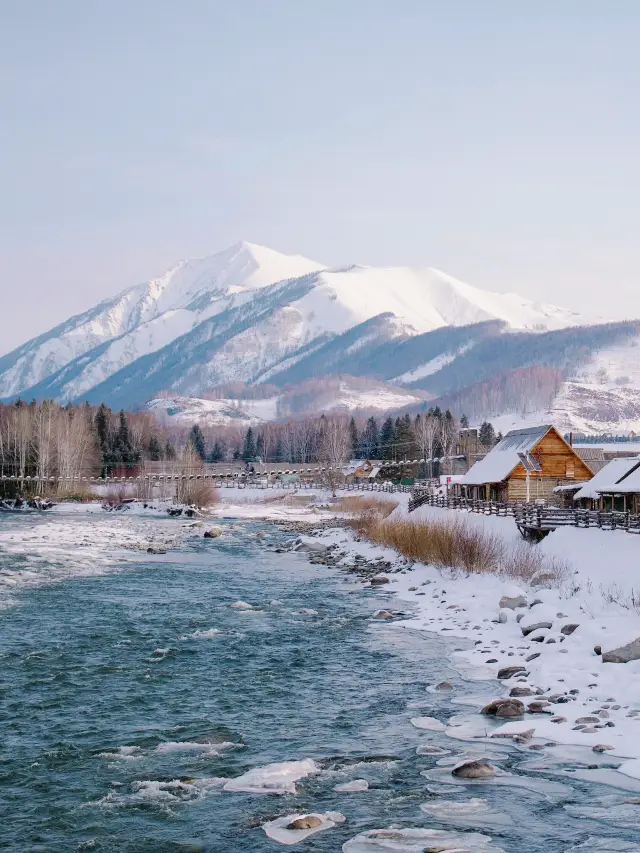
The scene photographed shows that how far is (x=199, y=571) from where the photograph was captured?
141 feet

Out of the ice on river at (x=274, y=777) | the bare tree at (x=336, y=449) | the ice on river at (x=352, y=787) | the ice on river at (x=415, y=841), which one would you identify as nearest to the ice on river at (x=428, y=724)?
the ice on river at (x=274, y=777)

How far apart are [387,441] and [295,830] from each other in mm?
150977

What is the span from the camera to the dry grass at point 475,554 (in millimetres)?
34250

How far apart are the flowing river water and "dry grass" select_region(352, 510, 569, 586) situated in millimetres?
7702

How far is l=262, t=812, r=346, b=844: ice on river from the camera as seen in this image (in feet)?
39.9

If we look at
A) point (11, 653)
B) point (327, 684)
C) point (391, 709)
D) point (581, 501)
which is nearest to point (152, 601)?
point (11, 653)

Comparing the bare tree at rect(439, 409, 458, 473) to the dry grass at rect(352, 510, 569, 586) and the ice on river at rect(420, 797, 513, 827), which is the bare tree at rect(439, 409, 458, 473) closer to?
the dry grass at rect(352, 510, 569, 586)

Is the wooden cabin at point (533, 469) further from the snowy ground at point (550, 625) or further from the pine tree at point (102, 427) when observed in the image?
the pine tree at point (102, 427)

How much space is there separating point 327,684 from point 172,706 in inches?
150

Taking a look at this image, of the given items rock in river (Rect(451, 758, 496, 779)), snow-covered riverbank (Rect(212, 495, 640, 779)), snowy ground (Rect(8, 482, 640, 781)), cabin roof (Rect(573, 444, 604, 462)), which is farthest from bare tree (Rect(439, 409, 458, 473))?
rock in river (Rect(451, 758, 496, 779))

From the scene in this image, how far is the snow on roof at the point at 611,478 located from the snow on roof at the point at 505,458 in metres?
11.0

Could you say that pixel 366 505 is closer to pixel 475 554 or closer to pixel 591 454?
pixel 591 454

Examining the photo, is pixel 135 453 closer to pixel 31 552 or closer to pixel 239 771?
pixel 31 552

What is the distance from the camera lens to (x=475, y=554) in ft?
121
